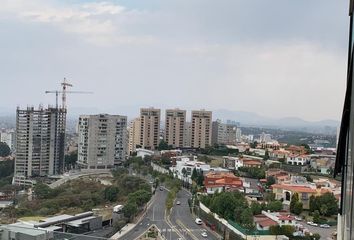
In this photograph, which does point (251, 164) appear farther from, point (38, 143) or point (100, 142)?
point (38, 143)

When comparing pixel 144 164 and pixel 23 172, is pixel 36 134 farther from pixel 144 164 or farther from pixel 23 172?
pixel 144 164

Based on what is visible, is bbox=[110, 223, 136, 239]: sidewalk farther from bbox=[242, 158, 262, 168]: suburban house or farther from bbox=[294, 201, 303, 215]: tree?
bbox=[242, 158, 262, 168]: suburban house

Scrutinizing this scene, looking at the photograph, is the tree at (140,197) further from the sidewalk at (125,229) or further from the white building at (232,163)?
the white building at (232,163)

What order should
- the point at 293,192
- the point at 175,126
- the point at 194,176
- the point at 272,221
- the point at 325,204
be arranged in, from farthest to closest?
the point at 175,126 < the point at 194,176 < the point at 293,192 < the point at 325,204 < the point at 272,221

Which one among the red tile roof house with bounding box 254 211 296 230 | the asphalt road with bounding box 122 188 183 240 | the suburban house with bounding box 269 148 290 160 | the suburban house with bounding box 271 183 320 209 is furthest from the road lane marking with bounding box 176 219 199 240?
the suburban house with bounding box 269 148 290 160

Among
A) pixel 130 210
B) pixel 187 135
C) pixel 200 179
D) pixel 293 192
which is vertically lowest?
pixel 130 210

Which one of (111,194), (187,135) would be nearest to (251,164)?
(111,194)

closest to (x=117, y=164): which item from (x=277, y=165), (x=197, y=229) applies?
(x=277, y=165)
